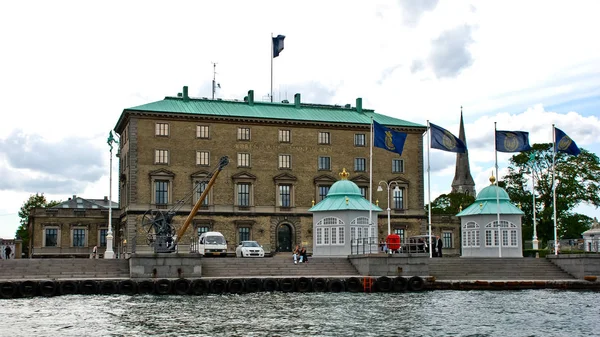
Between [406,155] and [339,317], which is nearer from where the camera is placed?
[339,317]

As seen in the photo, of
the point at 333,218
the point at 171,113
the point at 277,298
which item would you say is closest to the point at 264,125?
the point at 171,113

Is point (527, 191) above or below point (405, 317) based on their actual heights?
above

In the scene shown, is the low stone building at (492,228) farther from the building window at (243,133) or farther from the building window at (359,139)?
the building window at (243,133)

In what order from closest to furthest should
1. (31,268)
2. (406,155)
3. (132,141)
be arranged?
(31,268) < (132,141) < (406,155)

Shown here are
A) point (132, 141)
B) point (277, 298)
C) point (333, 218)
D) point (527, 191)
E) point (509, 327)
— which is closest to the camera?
point (509, 327)

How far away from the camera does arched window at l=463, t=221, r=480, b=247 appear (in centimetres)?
6939

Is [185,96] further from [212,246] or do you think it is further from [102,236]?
[212,246]

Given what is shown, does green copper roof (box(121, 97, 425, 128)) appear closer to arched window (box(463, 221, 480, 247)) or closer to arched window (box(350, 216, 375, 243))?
arched window (box(463, 221, 480, 247))

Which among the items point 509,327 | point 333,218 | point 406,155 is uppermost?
point 406,155

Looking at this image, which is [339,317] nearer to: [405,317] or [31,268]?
[405,317]

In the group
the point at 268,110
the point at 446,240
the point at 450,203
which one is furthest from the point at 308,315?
the point at 450,203

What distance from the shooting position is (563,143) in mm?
61938

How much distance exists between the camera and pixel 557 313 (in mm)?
37656

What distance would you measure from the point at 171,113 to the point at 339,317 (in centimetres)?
5145
